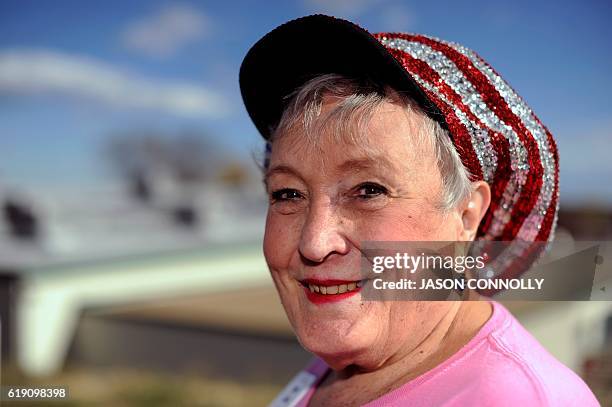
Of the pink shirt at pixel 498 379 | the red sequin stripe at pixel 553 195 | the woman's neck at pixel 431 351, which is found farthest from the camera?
the red sequin stripe at pixel 553 195

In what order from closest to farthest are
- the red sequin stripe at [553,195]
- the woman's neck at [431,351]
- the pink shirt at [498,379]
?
the pink shirt at [498,379] → the woman's neck at [431,351] → the red sequin stripe at [553,195]

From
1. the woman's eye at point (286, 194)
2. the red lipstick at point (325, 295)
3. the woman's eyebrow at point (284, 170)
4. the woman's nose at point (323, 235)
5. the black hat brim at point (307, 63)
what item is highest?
the black hat brim at point (307, 63)

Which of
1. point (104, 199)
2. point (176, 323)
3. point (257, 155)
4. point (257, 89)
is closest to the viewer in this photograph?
point (257, 89)

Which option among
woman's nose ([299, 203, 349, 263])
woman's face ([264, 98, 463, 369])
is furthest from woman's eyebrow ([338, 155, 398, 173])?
woman's nose ([299, 203, 349, 263])

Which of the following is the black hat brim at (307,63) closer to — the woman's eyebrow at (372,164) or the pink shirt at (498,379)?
the woman's eyebrow at (372,164)

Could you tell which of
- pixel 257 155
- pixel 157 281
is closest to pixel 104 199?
pixel 157 281

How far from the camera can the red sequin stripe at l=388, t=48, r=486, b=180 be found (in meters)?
1.68

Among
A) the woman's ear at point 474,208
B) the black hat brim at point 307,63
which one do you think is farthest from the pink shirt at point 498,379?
the black hat brim at point 307,63

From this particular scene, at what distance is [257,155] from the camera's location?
7.77ft

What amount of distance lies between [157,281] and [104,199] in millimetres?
3171

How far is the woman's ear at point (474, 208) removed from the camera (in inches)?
71.3

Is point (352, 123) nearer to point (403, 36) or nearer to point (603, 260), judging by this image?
point (403, 36)

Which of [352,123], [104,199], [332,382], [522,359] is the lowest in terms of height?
[522,359]

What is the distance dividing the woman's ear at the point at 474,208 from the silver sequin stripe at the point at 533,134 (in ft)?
0.71
